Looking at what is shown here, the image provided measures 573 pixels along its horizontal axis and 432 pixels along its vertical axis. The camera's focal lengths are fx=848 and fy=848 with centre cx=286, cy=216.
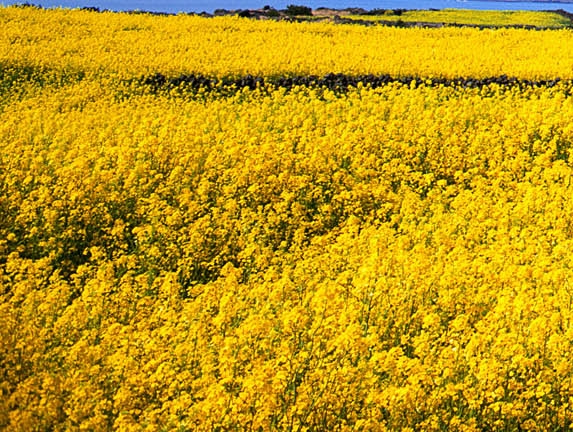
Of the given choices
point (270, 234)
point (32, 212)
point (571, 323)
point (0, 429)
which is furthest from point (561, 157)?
point (0, 429)

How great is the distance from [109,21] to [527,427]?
2125 cm

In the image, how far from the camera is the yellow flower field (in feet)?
15.0

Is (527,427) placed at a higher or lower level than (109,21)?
lower

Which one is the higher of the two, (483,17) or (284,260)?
(483,17)

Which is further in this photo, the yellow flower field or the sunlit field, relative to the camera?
the sunlit field

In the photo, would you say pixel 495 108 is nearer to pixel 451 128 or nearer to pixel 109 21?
pixel 451 128

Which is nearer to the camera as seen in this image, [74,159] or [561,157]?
[74,159]

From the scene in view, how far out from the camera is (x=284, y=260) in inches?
270

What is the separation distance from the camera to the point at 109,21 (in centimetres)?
2377

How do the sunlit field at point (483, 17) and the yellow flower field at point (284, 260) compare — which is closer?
the yellow flower field at point (284, 260)

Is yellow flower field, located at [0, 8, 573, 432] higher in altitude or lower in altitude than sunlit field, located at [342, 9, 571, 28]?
lower

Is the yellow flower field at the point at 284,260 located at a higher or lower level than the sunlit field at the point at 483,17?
lower

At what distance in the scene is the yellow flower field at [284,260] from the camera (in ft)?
15.0

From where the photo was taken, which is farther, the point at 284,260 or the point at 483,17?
the point at 483,17
